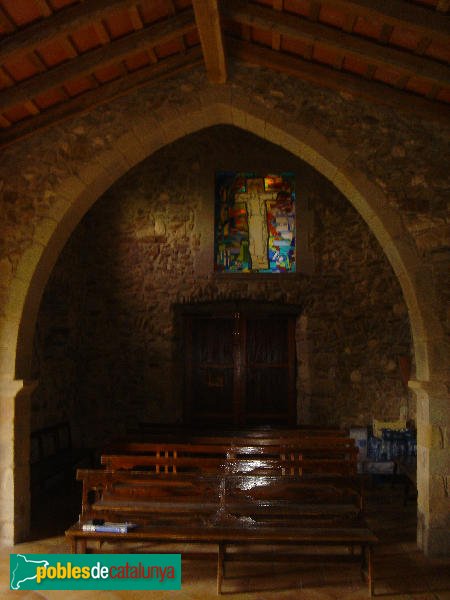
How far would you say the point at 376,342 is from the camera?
320 inches

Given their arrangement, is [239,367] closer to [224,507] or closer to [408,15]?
[224,507]

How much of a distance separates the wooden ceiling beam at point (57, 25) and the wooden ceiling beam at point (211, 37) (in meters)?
0.49

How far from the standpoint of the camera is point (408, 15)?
3.85m

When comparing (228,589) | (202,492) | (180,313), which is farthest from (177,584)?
(180,313)

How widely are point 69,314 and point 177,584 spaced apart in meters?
4.65

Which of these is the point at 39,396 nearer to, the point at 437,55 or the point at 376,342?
the point at 376,342

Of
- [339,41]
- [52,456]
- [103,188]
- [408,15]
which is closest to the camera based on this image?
[408,15]

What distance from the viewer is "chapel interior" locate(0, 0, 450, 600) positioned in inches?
173

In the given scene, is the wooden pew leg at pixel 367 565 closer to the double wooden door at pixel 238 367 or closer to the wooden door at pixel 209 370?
the double wooden door at pixel 238 367

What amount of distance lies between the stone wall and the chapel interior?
3cm

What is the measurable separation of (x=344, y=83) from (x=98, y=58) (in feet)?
6.82

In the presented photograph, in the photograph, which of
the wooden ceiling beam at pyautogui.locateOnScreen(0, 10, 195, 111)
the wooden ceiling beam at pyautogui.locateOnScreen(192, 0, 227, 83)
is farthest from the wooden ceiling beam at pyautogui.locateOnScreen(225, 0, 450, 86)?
the wooden ceiling beam at pyautogui.locateOnScreen(0, 10, 195, 111)

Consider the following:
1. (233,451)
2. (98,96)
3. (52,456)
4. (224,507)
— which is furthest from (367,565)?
(98,96)

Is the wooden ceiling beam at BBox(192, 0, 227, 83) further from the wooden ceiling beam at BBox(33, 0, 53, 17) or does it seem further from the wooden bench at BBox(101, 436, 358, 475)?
the wooden bench at BBox(101, 436, 358, 475)
